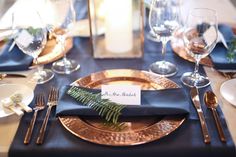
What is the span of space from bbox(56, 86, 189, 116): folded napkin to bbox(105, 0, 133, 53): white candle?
1.00ft

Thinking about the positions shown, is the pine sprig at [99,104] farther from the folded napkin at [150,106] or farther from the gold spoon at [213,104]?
the gold spoon at [213,104]

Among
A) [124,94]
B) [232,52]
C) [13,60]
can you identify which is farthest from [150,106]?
[13,60]

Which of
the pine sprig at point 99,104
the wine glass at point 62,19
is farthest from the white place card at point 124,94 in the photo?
the wine glass at point 62,19

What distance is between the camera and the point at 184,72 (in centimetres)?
87

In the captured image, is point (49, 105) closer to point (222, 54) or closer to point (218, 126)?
point (218, 126)

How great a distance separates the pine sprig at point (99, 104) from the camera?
0.66 m

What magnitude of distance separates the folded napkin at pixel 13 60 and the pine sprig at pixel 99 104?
0.25 m

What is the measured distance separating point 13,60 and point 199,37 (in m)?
0.55

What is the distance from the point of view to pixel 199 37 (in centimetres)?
83

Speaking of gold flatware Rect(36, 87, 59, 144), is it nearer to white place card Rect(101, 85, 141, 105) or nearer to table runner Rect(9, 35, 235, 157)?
table runner Rect(9, 35, 235, 157)

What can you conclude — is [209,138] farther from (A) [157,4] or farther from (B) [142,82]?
(A) [157,4]

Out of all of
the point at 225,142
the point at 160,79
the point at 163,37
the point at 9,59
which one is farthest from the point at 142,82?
the point at 9,59

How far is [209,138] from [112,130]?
199 millimetres

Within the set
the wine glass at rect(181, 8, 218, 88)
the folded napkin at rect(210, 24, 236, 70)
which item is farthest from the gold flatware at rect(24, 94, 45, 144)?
the folded napkin at rect(210, 24, 236, 70)
